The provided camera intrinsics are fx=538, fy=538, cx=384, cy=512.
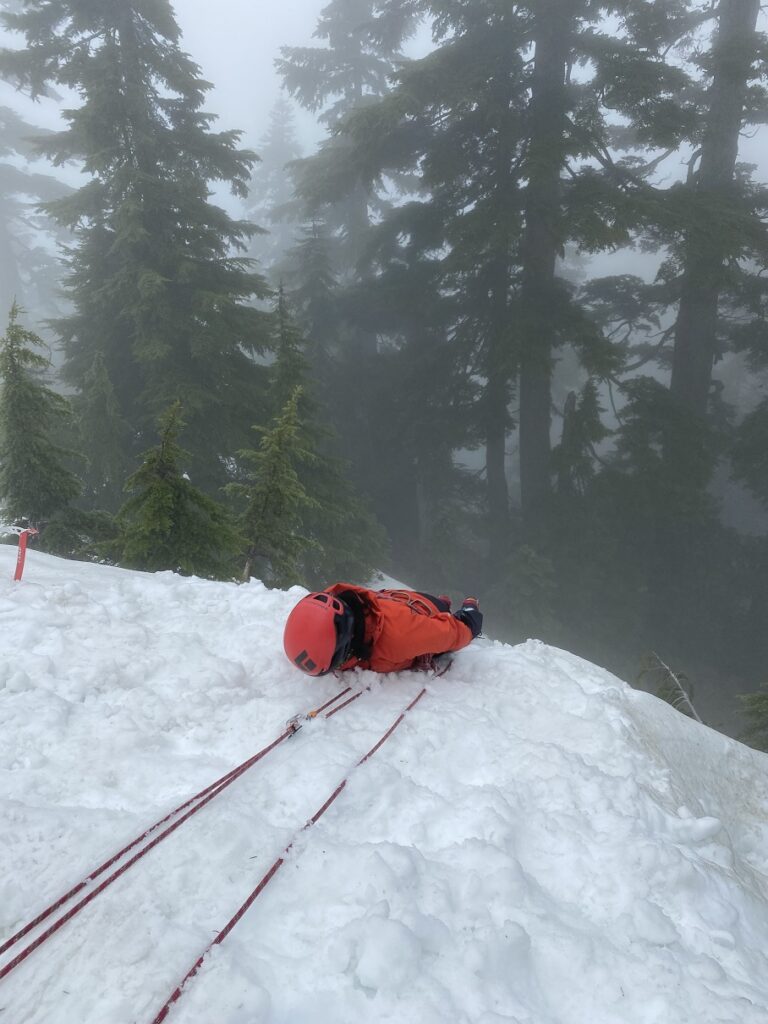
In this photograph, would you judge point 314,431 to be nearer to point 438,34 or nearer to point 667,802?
point 667,802

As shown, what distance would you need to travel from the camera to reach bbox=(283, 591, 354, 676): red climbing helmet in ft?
12.6

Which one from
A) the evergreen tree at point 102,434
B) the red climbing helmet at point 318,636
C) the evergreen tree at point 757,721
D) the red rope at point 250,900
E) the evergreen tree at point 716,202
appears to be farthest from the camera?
the evergreen tree at point 716,202

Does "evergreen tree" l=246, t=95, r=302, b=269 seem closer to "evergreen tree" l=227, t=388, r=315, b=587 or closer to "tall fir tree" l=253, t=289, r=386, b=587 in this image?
"tall fir tree" l=253, t=289, r=386, b=587

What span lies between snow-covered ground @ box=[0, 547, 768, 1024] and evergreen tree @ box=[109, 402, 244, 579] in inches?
84.1

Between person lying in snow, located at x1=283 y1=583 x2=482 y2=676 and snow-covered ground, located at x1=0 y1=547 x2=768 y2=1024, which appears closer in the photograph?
snow-covered ground, located at x1=0 y1=547 x2=768 y2=1024

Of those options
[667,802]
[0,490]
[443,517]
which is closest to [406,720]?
[667,802]

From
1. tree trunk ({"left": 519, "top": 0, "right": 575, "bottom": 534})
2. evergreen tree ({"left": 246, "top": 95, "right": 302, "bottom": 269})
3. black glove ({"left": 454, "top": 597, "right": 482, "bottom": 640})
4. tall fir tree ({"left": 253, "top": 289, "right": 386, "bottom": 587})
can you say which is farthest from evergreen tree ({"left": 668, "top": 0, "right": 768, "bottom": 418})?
evergreen tree ({"left": 246, "top": 95, "right": 302, "bottom": 269})

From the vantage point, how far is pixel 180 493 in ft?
23.0

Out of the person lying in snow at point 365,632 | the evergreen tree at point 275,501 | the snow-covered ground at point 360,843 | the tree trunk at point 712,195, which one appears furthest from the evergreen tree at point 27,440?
the tree trunk at point 712,195

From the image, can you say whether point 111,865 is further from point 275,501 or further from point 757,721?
point 757,721

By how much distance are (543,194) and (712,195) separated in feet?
13.4

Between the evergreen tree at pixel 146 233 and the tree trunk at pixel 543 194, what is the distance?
23.6 ft

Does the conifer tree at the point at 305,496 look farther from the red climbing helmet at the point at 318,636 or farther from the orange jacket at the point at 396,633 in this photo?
the red climbing helmet at the point at 318,636

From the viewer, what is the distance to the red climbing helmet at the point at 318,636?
384 centimetres
